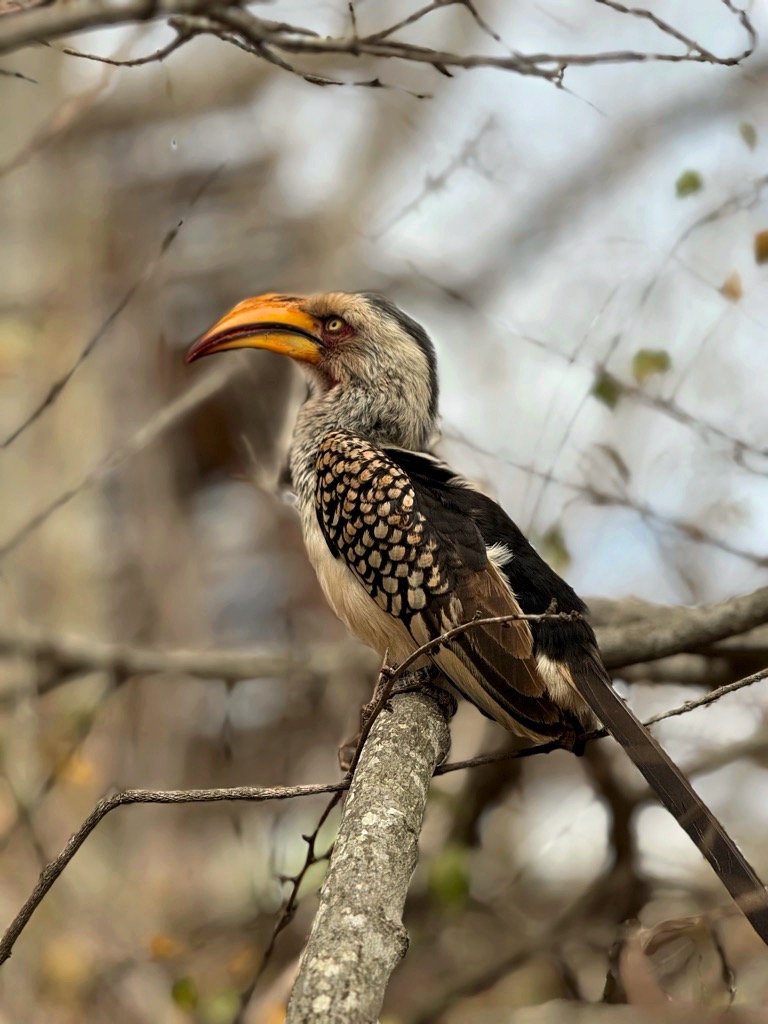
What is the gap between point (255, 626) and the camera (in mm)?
5742

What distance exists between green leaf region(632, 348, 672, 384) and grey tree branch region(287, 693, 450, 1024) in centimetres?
147

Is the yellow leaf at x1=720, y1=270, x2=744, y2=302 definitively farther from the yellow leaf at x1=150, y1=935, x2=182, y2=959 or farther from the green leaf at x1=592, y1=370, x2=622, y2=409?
the yellow leaf at x1=150, y1=935, x2=182, y2=959

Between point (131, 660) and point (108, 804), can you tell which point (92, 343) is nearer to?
point (108, 804)

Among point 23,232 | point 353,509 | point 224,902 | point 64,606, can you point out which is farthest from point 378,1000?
point 23,232

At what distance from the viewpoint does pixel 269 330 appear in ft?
10.2

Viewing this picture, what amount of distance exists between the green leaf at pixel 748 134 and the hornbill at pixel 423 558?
1175 mm

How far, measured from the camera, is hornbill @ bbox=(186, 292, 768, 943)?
2.11 metres

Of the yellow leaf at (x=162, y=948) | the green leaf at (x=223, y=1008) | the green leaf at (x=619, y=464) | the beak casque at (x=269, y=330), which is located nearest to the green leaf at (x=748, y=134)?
the green leaf at (x=619, y=464)

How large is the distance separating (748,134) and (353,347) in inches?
53.9

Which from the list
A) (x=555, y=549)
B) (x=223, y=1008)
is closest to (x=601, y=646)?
(x=555, y=549)

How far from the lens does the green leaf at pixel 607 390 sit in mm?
3209

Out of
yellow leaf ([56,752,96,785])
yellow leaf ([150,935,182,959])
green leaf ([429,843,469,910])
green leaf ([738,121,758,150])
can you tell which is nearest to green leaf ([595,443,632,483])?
green leaf ([738,121,758,150])

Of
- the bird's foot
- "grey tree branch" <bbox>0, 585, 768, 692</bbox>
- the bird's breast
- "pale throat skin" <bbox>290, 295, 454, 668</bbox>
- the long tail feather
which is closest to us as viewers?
the long tail feather

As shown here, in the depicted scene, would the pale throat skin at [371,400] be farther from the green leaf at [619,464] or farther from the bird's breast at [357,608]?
the green leaf at [619,464]
